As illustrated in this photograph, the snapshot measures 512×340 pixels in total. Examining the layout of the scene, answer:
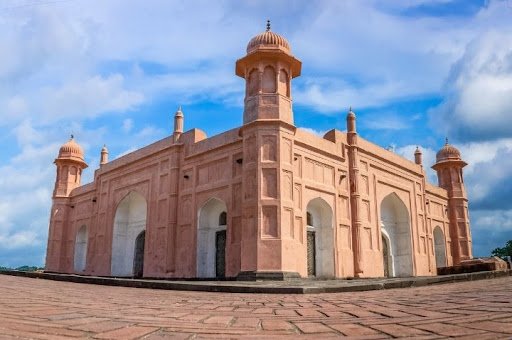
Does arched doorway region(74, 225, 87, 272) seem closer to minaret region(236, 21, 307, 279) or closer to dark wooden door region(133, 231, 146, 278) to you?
dark wooden door region(133, 231, 146, 278)

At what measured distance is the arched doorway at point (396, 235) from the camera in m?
19.9

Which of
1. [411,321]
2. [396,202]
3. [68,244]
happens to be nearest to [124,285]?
[411,321]

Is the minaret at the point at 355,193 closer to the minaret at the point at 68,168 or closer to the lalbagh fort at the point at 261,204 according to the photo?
the lalbagh fort at the point at 261,204

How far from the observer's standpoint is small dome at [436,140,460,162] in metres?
25.8

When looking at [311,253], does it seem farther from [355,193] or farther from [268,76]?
[268,76]

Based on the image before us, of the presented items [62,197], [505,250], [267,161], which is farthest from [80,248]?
[505,250]

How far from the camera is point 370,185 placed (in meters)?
18.3

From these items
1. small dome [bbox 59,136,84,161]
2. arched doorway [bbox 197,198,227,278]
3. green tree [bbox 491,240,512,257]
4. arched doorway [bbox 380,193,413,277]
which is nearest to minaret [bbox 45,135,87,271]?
small dome [bbox 59,136,84,161]

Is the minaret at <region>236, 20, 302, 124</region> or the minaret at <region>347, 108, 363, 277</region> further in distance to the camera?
the minaret at <region>347, 108, 363, 277</region>

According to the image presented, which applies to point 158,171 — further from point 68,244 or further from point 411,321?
point 411,321

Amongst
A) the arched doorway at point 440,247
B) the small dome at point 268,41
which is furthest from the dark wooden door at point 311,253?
the arched doorway at point 440,247

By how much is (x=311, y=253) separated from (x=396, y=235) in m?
6.74

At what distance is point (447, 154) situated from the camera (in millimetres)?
25891

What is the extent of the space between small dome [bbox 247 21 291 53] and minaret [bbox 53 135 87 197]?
1566 centimetres
